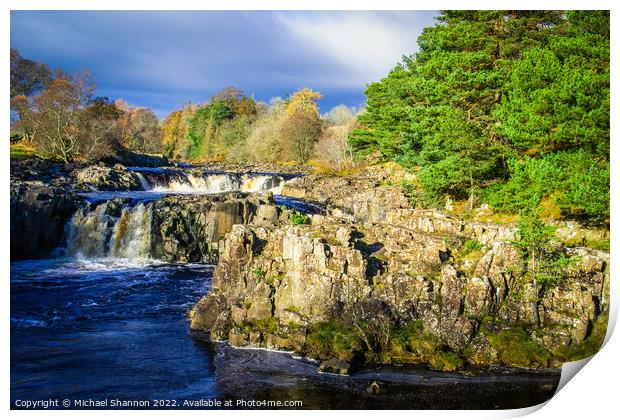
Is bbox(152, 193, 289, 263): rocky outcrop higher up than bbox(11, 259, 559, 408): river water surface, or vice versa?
bbox(152, 193, 289, 263): rocky outcrop

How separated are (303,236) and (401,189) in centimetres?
946

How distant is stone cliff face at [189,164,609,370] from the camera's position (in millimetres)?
8805

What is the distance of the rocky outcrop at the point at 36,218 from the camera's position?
50.7 ft

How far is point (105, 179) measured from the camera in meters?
22.4

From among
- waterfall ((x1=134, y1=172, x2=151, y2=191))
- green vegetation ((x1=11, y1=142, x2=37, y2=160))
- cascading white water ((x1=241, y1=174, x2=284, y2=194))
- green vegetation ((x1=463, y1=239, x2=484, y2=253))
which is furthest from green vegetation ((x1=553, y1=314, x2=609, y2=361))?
waterfall ((x1=134, y1=172, x2=151, y2=191))

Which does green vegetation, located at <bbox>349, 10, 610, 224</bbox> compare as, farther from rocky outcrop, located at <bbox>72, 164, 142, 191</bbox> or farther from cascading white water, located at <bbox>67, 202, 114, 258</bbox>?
rocky outcrop, located at <bbox>72, 164, 142, 191</bbox>

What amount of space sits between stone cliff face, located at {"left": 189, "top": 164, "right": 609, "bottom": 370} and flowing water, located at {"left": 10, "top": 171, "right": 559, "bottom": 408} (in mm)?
435

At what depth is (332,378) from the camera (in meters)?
8.27

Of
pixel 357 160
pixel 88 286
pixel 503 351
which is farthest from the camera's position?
pixel 357 160

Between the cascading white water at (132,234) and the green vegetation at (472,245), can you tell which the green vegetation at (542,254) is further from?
the cascading white water at (132,234)

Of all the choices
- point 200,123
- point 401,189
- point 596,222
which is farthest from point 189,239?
point 200,123
